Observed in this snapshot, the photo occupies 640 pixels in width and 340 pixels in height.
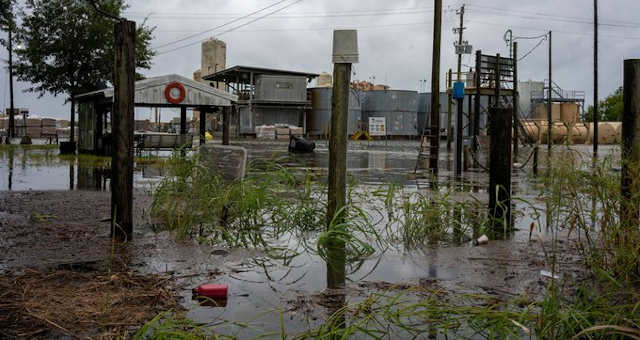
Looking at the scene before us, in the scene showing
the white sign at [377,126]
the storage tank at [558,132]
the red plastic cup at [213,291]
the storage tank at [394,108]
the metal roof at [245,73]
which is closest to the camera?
the red plastic cup at [213,291]

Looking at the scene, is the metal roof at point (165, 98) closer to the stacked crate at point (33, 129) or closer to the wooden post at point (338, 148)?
the wooden post at point (338, 148)

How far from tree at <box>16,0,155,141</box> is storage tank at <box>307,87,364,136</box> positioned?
25.7m

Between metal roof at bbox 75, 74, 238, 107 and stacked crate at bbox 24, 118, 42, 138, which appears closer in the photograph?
metal roof at bbox 75, 74, 238, 107

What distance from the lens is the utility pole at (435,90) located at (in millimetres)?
16844

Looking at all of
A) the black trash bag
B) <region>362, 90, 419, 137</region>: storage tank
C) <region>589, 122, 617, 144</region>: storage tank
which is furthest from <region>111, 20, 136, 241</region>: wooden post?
<region>362, 90, 419, 137</region>: storage tank

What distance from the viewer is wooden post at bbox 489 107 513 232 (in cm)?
781

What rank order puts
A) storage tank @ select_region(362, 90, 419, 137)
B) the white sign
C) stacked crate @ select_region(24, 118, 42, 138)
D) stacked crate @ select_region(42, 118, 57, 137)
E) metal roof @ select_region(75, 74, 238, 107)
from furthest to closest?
storage tank @ select_region(362, 90, 419, 137) → stacked crate @ select_region(24, 118, 42, 138) → stacked crate @ select_region(42, 118, 57, 137) → the white sign → metal roof @ select_region(75, 74, 238, 107)

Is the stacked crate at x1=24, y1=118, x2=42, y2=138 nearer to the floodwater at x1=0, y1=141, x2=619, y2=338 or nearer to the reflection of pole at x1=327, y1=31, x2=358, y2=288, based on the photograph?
the floodwater at x1=0, y1=141, x2=619, y2=338

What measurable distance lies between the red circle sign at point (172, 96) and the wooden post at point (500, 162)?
14.3 meters

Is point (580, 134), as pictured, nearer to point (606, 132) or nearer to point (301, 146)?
point (606, 132)

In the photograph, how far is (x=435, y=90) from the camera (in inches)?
669

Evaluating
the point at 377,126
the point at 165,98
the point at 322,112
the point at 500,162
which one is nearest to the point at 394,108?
the point at 322,112

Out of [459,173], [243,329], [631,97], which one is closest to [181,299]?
[243,329]

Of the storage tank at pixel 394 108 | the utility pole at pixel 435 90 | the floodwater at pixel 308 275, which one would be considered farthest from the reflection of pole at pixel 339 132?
the storage tank at pixel 394 108
